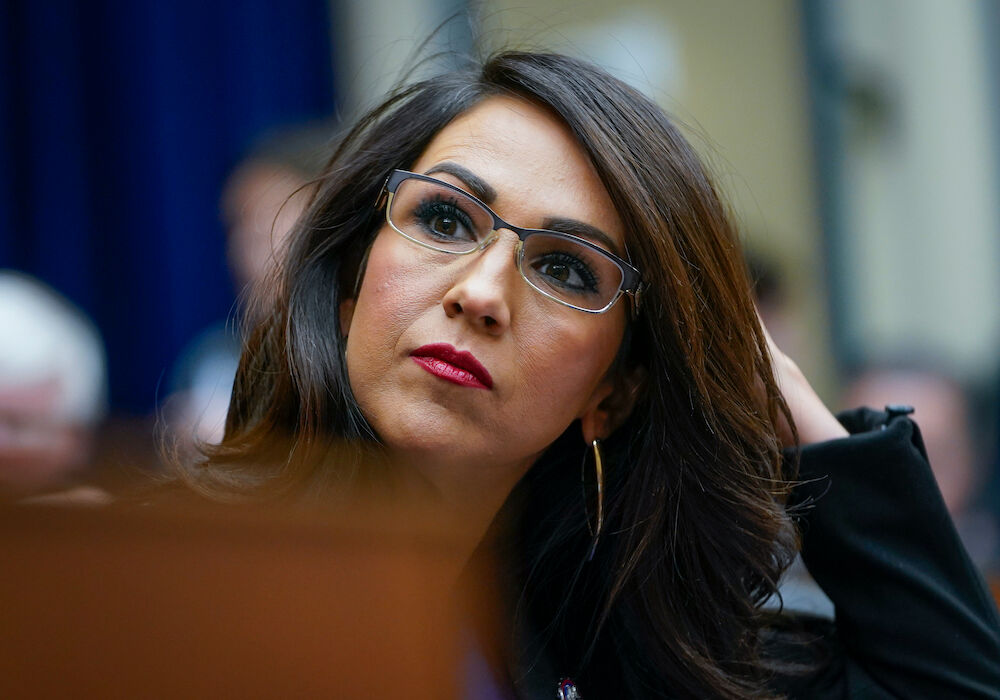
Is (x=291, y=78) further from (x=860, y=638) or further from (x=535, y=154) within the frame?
(x=860, y=638)

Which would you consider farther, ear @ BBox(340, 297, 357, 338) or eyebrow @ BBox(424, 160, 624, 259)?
ear @ BBox(340, 297, 357, 338)

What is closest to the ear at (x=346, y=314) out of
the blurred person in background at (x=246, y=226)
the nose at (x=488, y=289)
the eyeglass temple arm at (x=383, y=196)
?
the eyeglass temple arm at (x=383, y=196)

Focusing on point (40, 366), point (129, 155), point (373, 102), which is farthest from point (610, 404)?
point (129, 155)

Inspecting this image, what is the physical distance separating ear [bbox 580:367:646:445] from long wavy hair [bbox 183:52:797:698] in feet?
0.05

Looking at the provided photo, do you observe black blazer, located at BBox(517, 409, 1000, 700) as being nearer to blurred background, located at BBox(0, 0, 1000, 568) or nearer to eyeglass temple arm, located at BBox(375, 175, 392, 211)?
blurred background, located at BBox(0, 0, 1000, 568)

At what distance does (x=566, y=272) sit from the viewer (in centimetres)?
174

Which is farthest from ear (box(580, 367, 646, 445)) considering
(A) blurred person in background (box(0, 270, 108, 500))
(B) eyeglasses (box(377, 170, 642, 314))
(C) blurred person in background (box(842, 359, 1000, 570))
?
(C) blurred person in background (box(842, 359, 1000, 570))

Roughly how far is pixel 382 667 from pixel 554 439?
1144 millimetres

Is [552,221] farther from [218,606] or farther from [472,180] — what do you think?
[218,606]

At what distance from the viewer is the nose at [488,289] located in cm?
164

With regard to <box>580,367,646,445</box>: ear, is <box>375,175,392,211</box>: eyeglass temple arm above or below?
above

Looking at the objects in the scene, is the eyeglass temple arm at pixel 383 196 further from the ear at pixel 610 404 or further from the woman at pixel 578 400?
the ear at pixel 610 404

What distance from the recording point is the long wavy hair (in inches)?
69.3

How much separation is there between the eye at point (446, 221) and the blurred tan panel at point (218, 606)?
1030 mm
